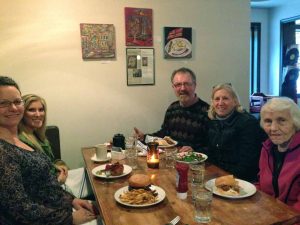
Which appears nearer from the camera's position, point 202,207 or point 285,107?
point 202,207

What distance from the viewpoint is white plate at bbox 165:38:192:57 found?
2975 millimetres

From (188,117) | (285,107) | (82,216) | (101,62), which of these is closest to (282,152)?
(285,107)

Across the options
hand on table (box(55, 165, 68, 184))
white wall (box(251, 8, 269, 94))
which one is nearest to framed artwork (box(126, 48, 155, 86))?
hand on table (box(55, 165, 68, 184))

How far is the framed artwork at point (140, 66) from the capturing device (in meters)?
2.87

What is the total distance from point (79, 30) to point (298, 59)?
14.7ft

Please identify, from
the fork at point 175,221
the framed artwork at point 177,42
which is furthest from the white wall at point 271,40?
the fork at point 175,221

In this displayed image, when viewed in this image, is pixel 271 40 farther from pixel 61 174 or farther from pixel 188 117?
pixel 61 174

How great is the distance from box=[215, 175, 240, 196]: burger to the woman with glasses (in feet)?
2.51

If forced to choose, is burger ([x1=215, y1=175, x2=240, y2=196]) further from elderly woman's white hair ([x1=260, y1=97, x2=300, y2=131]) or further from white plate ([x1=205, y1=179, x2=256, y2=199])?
elderly woman's white hair ([x1=260, y1=97, x2=300, y2=131])

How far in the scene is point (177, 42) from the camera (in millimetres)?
2996

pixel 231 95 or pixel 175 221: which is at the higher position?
pixel 231 95

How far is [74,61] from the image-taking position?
2.71 m

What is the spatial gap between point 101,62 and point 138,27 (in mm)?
503

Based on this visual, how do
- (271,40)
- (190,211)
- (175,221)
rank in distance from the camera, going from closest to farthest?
(175,221)
(190,211)
(271,40)
